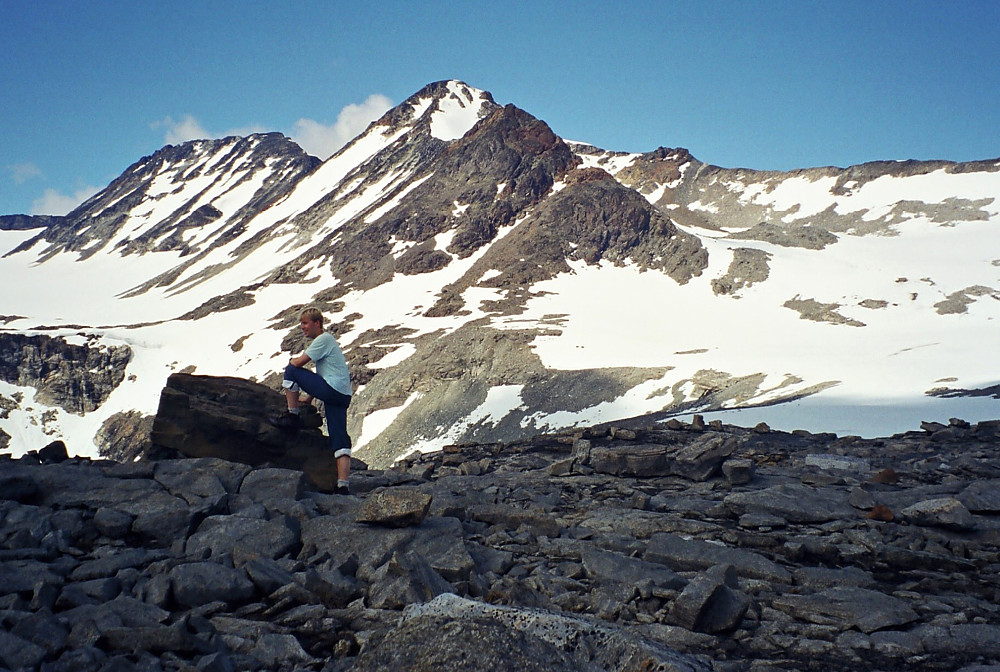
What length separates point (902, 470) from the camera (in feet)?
40.3

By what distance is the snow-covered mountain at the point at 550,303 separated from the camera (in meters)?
40.7

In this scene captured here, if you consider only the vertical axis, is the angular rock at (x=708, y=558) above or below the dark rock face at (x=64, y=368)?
below

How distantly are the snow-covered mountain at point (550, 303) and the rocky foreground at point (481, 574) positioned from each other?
14.1 meters

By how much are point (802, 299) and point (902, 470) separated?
5947cm

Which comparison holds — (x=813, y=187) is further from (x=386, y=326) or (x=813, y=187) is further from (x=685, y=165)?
(x=386, y=326)

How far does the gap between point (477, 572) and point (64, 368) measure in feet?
268

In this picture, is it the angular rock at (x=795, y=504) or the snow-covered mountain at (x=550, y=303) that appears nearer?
the angular rock at (x=795, y=504)

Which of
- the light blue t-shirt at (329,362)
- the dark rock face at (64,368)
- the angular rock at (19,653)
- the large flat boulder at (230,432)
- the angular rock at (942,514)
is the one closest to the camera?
the angular rock at (19,653)

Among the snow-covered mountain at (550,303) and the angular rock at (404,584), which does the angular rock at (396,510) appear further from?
the snow-covered mountain at (550,303)

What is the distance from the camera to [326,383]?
9383 millimetres

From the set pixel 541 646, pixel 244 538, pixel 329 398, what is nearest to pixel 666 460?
pixel 329 398

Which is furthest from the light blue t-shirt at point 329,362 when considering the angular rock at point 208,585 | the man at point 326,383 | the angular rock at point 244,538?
the angular rock at point 208,585

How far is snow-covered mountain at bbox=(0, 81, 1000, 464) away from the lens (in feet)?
Result: 133

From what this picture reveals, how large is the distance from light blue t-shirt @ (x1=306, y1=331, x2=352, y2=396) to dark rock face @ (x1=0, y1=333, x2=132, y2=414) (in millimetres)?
73001
